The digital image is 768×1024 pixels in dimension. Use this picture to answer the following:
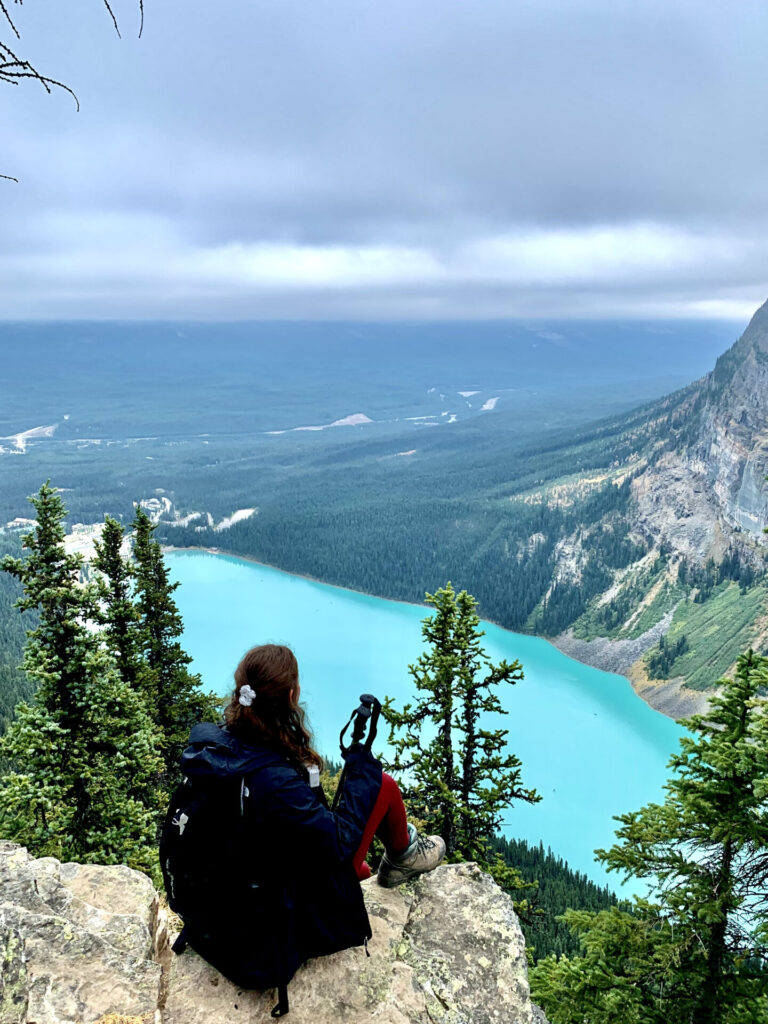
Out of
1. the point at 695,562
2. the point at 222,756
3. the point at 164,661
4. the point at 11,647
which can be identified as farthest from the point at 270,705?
the point at 695,562

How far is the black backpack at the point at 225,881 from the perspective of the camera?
5.04 m

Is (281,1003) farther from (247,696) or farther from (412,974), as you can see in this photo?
(247,696)

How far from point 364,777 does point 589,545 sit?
15595 cm

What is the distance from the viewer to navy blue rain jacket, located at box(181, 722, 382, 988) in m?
4.97

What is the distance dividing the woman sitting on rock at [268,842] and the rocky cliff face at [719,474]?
133243 mm

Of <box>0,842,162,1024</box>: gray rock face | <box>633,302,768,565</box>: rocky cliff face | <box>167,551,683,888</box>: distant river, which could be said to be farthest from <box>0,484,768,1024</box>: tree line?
<box>633,302,768,565</box>: rocky cliff face

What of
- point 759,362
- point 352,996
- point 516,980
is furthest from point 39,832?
point 759,362

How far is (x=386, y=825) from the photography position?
257 inches

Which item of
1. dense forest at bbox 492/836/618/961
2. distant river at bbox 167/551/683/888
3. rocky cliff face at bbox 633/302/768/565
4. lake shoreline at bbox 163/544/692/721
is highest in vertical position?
rocky cliff face at bbox 633/302/768/565

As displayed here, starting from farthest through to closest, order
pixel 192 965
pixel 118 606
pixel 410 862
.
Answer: pixel 118 606 → pixel 410 862 → pixel 192 965

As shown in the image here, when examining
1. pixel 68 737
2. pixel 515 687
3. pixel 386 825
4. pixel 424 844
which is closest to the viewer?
pixel 386 825

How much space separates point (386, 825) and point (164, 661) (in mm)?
14016

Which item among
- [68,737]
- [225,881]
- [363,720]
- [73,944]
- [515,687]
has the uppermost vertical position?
[363,720]

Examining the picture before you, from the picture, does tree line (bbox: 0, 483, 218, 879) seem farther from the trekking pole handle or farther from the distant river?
the distant river
